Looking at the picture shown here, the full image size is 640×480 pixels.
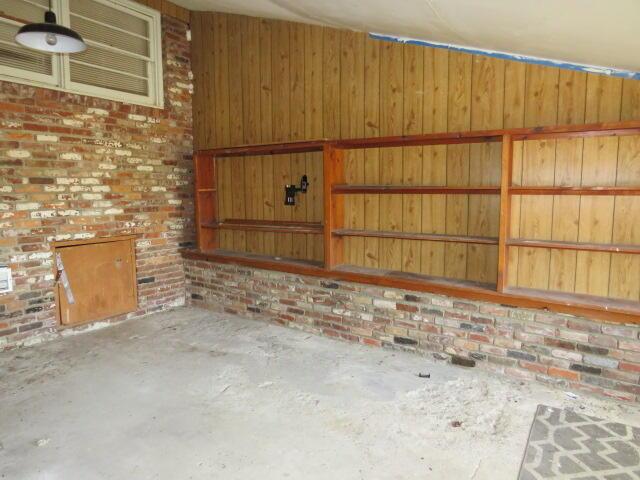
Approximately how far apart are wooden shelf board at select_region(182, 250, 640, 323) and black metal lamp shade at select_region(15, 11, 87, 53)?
237 cm

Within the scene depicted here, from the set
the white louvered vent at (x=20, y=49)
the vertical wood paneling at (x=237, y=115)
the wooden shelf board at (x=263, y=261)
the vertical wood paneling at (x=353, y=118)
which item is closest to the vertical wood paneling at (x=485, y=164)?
the vertical wood paneling at (x=353, y=118)

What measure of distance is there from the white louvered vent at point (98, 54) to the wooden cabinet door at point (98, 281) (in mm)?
1496

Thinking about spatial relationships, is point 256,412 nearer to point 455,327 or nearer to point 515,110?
point 455,327

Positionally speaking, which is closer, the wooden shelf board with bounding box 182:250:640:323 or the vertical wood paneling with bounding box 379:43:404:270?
the wooden shelf board with bounding box 182:250:640:323

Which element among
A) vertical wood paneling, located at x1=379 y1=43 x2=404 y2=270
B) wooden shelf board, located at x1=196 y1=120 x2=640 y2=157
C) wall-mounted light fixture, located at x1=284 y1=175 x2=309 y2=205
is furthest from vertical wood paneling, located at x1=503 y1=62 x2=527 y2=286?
wall-mounted light fixture, located at x1=284 y1=175 x2=309 y2=205

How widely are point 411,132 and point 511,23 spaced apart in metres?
1.61

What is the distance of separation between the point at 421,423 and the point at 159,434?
150 centimetres

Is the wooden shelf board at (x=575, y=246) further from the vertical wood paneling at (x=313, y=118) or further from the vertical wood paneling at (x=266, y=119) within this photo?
the vertical wood paneling at (x=266, y=119)

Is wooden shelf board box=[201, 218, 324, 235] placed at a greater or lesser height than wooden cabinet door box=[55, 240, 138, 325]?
greater

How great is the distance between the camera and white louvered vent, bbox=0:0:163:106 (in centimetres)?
359

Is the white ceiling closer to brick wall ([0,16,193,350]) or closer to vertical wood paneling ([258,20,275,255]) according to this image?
vertical wood paneling ([258,20,275,255])

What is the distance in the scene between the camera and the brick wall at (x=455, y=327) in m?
2.82

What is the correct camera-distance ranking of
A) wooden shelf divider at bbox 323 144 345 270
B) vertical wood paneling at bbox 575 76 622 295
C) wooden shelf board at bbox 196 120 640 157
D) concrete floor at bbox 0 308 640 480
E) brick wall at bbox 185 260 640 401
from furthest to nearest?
wooden shelf divider at bbox 323 144 345 270 → vertical wood paneling at bbox 575 76 622 295 → brick wall at bbox 185 260 640 401 → wooden shelf board at bbox 196 120 640 157 → concrete floor at bbox 0 308 640 480

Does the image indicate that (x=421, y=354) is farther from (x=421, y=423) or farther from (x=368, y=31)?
(x=368, y=31)
